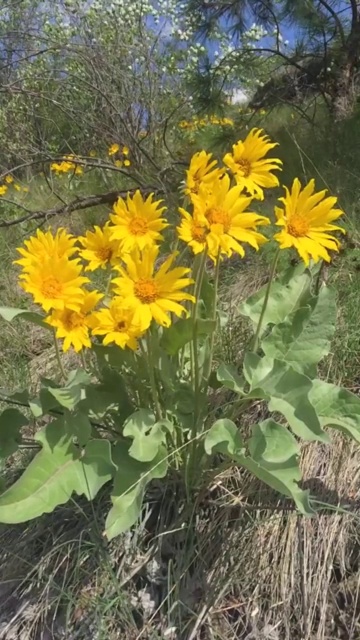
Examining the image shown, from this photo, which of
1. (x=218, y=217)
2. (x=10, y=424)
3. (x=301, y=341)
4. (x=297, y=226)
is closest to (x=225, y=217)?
(x=218, y=217)

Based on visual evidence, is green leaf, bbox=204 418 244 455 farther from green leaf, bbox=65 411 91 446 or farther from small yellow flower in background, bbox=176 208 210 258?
small yellow flower in background, bbox=176 208 210 258

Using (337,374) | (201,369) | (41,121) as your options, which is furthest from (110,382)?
(41,121)

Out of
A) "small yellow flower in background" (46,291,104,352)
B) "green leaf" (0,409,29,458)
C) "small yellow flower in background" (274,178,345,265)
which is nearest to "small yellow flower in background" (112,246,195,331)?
"small yellow flower in background" (46,291,104,352)

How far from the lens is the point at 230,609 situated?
136cm

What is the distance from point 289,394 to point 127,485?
355 millimetres

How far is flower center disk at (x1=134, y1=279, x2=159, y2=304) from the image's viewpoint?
3.59ft

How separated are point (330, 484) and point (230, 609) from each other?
0.37 meters

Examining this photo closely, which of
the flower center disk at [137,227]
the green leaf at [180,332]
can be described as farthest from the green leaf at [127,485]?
the flower center disk at [137,227]

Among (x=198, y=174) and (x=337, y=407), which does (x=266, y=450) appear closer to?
(x=337, y=407)

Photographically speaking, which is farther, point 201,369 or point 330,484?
point 330,484

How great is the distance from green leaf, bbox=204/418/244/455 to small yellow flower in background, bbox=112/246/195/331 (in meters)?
0.25

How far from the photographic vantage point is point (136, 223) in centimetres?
119

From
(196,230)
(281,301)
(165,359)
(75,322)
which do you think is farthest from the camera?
(281,301)

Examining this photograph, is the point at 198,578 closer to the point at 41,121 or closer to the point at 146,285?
the point at 146,285
